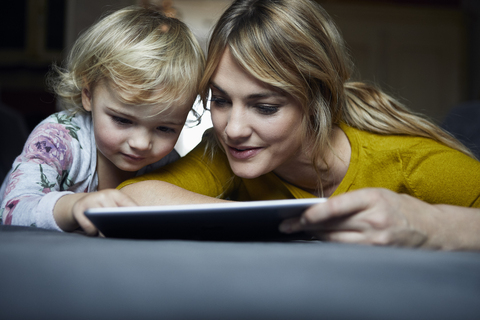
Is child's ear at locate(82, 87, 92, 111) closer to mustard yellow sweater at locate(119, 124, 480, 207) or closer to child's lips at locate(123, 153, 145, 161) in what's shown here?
child's lips at locate(123, 153, 145, 161)

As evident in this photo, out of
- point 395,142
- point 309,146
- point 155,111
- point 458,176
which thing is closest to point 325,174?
point 309,146

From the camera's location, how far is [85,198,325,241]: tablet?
0.52 m

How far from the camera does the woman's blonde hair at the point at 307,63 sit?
0.96 metres

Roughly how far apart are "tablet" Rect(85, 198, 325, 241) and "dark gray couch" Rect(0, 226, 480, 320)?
0.21 ft

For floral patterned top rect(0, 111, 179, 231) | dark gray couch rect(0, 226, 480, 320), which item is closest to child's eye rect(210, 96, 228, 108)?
floral patterned top rect(0, 111, 179, 231)

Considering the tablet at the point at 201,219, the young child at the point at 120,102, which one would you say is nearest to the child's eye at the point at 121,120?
the young child at the point at 120,102

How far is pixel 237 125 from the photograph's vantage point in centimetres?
96

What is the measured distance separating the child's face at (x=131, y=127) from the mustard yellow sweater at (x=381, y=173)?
78 millimetres

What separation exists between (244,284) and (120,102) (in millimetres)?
779

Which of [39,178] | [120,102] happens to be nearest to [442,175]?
[120,102]

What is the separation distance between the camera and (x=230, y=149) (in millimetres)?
1035

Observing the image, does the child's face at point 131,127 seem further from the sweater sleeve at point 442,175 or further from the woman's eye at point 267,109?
the sweater sleeve at point 442,175

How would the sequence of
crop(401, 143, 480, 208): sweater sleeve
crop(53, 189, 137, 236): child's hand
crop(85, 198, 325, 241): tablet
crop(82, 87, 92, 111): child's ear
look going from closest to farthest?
crop(85, 198, 325, 241): tablet → crop(53, 189, 137, 236): child's hand → crop(401, 143, 480, 208): sweater sleeve → crop(82, 87, 92, 111): child's ear

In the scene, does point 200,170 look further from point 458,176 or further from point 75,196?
point 458,176
